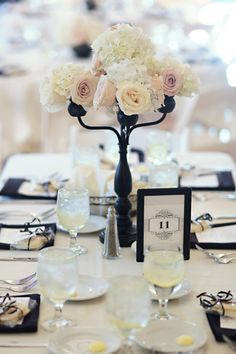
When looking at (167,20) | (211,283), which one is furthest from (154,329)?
(167,20)

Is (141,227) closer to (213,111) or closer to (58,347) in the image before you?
(58,347)

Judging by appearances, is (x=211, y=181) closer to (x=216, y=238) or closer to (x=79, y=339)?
(x=216, y=238)

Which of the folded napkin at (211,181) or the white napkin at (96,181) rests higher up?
the white napkin at (96,181)

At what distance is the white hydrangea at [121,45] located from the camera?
1928 millimetres

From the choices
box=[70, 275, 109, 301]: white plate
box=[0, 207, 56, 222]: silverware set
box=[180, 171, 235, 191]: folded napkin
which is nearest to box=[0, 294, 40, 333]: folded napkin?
box=[70, 275, 109, 301]: white plate

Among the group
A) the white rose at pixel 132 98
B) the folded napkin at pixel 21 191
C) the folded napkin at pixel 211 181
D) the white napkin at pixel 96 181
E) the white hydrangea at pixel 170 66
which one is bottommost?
the folded napkin at pixel 21 191

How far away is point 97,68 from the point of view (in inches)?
77.8

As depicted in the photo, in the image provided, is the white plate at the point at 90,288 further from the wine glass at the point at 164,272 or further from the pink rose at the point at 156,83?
the pink rose at the point at 156,83

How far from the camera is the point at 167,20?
6047mm

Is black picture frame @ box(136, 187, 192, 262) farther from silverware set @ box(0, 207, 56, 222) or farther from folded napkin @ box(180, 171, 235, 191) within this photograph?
folded napkin @ box(180, 171, 235, 191)

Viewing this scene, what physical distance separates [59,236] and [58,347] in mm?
716

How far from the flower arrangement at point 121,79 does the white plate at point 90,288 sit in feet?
1.37

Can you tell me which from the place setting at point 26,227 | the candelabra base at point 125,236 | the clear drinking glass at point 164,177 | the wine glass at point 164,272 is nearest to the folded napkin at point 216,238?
the candelabra base at point 125,236

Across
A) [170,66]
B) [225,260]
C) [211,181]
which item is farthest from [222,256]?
[211,181]
